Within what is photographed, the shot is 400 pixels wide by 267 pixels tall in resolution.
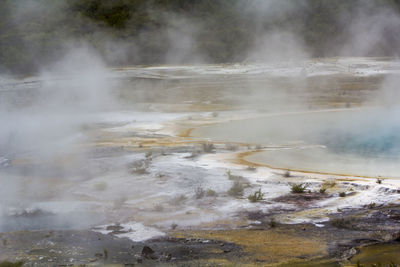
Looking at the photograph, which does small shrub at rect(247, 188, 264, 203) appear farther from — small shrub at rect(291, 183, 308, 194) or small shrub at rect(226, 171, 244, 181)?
small shrub at rect(226, 171, 244, 181)

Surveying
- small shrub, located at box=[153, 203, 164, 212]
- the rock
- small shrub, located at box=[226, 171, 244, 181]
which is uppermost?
small shrub, located at box=[226, 171, 244, 181]

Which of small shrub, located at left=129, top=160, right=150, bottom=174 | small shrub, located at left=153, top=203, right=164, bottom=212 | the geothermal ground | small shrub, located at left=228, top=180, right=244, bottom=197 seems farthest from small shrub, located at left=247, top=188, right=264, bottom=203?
small shrub, located at left=129, top=160, right=150, bottom=174

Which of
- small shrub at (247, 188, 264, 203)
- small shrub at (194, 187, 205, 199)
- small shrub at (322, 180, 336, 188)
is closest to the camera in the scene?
small shrub at (247, 188, 264, 203)

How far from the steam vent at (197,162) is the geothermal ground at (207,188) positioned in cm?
2

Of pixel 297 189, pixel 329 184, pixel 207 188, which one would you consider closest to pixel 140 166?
pixel 207 188

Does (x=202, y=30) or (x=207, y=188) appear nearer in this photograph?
(x=207, y=188)

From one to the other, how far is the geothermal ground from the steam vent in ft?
0.07

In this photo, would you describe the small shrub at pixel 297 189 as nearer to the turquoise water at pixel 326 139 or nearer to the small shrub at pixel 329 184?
the small shrub at pixel 329 184

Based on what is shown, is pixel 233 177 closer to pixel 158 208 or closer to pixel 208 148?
pixel 158 208

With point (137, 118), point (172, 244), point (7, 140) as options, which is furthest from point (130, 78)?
point (172, 244)

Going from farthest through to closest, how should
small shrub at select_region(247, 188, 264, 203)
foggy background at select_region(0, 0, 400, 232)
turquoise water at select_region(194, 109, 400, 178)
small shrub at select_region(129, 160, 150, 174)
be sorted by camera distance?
foggy background at select_region(0, 0, 400, 232) → turquoise water at select_region(194, 109, 400, 178) → small shrub at select_region(129, 160, 150, 174) → small shrub at select_region(247, 188, 264, 203)

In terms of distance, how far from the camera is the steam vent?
409 cm

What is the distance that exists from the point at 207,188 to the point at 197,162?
4.04ft

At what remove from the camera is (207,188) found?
5.57 meters
